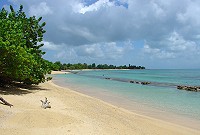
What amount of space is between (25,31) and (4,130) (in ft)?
50.7

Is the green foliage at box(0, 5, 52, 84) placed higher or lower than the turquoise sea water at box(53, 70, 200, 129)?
higher

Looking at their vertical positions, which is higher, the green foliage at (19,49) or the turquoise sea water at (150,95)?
the green foliage at (19,49)

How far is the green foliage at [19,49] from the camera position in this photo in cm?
1808

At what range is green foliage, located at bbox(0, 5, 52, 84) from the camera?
712 inches

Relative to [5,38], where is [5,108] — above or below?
below

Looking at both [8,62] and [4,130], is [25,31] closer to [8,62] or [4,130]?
[8,62]

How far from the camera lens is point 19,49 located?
18.0m

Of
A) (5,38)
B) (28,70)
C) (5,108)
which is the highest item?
(5,38)

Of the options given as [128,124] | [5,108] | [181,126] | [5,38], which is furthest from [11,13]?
[181,126]

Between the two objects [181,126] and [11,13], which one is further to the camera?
[11,13]

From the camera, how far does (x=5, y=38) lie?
18.2 m

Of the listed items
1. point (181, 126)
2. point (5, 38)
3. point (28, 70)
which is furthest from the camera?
point (28, 70)

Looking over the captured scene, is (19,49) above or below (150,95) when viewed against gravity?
above

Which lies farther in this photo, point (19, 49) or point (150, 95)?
point (150, 95)
